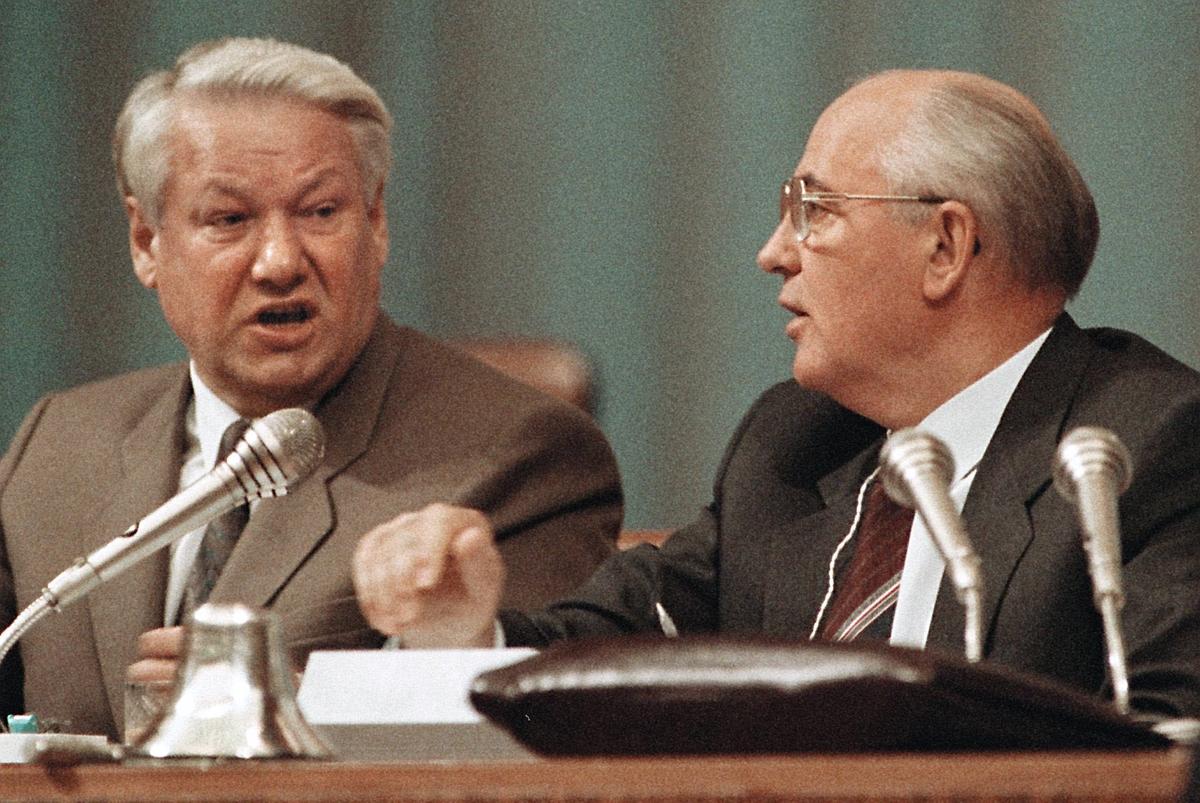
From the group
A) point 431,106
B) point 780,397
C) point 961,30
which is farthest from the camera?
point 431,106

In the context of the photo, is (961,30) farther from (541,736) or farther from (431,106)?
(541,736)

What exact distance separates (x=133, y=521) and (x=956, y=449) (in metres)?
1.04

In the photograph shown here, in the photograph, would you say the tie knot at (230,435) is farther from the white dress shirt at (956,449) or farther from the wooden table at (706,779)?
the wooden table at (706,779)

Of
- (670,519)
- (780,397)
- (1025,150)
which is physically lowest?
(670,519)

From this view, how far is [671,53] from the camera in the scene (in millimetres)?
3229

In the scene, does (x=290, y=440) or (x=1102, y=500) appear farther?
(x=290, y=440)

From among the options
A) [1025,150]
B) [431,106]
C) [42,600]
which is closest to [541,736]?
[42,600]

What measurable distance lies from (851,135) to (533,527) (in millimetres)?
628

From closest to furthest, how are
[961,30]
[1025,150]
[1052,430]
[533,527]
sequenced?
[1052,430], [1025,150], [533,527], [961,30]

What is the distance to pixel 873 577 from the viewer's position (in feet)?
5.94

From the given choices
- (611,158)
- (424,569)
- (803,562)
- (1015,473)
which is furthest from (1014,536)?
(611,158)

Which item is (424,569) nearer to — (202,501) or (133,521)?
(202,501)

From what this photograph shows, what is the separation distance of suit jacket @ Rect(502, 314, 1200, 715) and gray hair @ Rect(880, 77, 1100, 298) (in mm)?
76

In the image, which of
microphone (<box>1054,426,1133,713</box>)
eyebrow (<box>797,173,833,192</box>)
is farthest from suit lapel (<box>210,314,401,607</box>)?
microphone (<box>1054,426,1133,713</box>)
